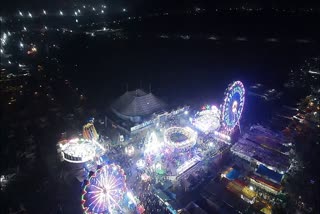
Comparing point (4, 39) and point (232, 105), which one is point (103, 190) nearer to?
point (232, 105)

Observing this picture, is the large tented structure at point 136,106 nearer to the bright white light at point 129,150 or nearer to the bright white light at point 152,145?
the bright white light at point 129,150

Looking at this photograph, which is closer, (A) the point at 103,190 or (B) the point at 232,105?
(A) the point at 103,190

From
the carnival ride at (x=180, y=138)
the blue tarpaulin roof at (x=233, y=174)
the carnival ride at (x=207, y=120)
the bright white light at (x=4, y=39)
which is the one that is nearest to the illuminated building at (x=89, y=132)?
the carnival ride at (x=180, y=138)

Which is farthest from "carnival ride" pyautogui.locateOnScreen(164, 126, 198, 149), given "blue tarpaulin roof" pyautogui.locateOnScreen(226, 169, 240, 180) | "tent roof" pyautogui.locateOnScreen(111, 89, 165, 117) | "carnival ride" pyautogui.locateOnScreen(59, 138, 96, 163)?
"carnival ride" pyautogui.locateOnScreen(59, 138, 96, 163)

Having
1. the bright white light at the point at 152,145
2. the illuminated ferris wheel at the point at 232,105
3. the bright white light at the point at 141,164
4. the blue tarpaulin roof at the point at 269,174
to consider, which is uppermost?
the illuminated ferris wheel at the point at 232,105

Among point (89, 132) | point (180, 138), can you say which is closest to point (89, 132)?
point (89, 132)

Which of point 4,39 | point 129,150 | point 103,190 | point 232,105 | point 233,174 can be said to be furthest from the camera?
point 4,39

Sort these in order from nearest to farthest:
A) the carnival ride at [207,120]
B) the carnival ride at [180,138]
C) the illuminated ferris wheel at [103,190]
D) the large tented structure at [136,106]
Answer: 1. the illuminated ferris wheel at [103,190]
2. the carnival ride at [180,138]
3. the carnival ride at [207,120]
4. the large tented structure at [136,106]
